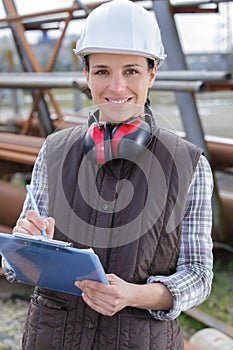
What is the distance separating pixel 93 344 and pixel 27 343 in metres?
0.19

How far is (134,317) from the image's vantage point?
1.20 m

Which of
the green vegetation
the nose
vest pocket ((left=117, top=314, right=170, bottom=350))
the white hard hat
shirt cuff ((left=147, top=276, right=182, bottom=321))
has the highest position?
the white hard hat

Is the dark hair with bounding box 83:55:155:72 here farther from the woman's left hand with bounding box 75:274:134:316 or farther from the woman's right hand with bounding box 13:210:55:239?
the woman's left hand with bounding box 75:274:134:316

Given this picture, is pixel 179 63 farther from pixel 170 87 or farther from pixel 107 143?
pixel 107 143

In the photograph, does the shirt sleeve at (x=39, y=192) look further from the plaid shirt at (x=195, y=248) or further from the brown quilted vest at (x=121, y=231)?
the plaid shirt at (x=195, y=248)

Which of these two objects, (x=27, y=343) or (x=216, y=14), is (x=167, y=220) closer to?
(x=27, y=343)

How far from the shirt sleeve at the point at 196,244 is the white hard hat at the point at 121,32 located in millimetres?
299

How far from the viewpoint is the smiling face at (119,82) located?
1.20m

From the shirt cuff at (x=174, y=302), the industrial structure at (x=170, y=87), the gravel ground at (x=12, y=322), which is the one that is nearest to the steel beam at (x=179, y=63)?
the industrial structure at (x=170, y=87)

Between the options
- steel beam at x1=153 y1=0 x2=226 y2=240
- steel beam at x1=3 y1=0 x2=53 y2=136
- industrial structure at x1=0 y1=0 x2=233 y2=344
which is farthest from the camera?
steel beam at x1=3 y1=0 x2=53 y2=136

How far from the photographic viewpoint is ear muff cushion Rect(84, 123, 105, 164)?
48.7 inches

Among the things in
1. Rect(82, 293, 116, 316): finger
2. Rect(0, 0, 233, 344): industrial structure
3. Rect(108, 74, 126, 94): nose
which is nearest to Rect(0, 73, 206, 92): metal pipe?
Rect(0, 0, 233, 344): industrial structure

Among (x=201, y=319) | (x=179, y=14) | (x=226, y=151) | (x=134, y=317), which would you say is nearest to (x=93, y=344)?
(x=134, y=317)

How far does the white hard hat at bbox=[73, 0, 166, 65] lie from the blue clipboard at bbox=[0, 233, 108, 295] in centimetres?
45
